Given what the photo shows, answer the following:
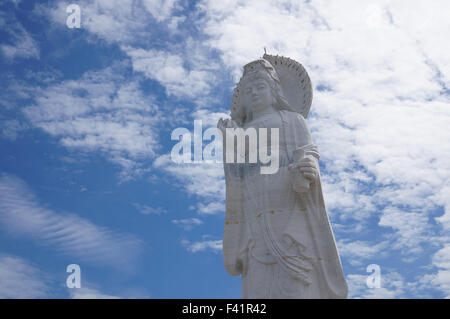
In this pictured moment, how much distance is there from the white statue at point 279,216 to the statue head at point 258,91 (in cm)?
2

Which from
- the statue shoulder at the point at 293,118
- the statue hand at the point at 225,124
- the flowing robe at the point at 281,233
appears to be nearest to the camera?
the flowing robe at the point at 281,233

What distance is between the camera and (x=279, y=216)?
9625 mm

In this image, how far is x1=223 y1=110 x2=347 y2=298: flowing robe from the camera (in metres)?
9.15

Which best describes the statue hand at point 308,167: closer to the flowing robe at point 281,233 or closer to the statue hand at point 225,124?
the flowing robe at point 281,233

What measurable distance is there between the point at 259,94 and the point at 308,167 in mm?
2282

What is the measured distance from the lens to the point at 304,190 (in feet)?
31.4

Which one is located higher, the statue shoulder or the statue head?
the statue head

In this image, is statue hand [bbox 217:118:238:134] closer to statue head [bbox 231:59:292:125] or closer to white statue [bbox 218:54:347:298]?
white statue [bbox 218:54:347:298]

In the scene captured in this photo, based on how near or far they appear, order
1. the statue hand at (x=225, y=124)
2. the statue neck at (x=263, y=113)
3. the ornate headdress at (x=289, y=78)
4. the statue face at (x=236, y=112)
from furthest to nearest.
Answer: the statue face at (x=236, y=112)
the ornate headdress at (x=289, y=78)
the statue neck at (x=263, y=113)
the statue hand at (x=225, y=124)

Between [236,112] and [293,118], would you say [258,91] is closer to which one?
[236,112]

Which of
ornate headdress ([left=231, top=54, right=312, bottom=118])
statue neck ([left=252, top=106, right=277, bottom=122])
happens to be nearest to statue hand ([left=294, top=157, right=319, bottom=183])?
statue neck ([left=252, top=106, right=277, bottom=122])

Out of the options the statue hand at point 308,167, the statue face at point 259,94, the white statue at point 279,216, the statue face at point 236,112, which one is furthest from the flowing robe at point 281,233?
the statue face at point 236,112

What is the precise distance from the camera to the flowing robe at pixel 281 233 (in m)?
9.15
